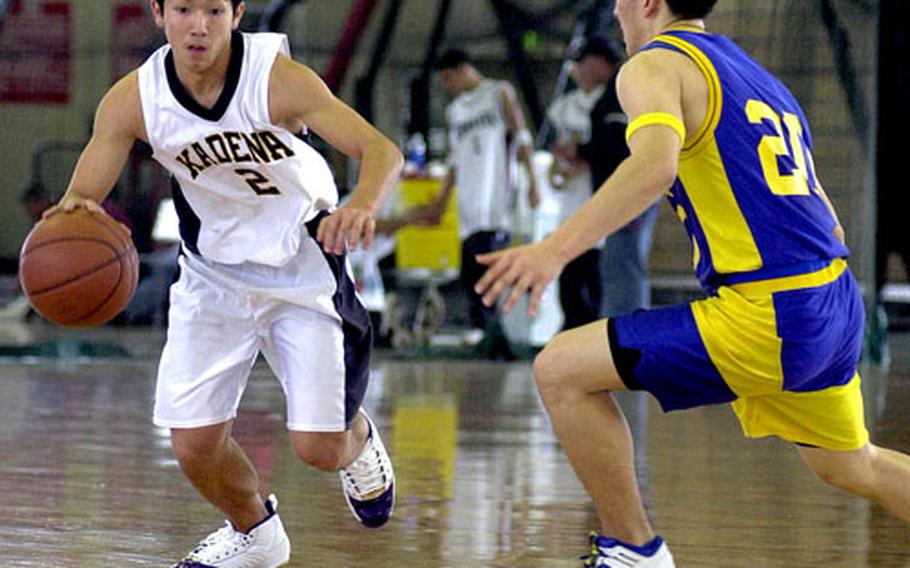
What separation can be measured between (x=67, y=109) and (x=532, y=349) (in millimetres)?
3903

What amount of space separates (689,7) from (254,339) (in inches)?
51.2

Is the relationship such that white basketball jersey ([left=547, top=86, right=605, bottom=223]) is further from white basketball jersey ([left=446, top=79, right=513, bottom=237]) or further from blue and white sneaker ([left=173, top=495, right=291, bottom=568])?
blue and white sneaker ([left=173, top=495, right=291, bottom=568])

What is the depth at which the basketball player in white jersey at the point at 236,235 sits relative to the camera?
3.92 meters

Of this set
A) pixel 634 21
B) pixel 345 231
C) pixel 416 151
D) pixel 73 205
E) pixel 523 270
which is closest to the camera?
pixel 523 270

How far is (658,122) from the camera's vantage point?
10.3 ft

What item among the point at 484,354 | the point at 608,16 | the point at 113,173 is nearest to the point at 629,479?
the point at 113,173

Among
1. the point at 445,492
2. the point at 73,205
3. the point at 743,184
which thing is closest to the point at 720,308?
the point at 743,184

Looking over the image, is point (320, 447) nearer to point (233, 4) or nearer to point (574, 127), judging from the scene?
point (233, 4)

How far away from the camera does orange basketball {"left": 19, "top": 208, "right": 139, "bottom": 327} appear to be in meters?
3.87

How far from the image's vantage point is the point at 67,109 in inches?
488

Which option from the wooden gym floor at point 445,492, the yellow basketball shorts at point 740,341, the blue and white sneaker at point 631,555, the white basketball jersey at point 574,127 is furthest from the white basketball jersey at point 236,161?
the white basketball jersey at point 574,127

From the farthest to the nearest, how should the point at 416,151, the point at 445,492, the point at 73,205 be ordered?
1. the point at 416,151
2. the point at 445,492
3. the point at 73,205

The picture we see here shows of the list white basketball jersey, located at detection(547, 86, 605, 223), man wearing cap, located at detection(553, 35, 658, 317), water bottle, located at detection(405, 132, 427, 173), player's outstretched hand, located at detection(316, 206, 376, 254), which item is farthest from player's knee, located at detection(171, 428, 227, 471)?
water bottle, located at detection(405, 132, 427, 173)

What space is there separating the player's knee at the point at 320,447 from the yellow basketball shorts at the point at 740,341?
0.93m
